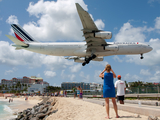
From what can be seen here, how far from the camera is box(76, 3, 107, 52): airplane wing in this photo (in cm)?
2116

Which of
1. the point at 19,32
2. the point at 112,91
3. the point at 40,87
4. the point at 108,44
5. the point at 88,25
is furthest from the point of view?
the point at 40,87

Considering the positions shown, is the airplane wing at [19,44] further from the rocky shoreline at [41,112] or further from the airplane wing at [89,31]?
the airplane wing at [89,31]

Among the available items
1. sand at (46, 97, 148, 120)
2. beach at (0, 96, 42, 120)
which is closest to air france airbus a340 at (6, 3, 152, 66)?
beach at (0, 96, 42, 120)

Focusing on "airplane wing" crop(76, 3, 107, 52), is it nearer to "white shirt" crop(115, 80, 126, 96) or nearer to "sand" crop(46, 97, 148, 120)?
"sand" crop(46, 97, 148, 120)

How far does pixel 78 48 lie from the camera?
27.1m

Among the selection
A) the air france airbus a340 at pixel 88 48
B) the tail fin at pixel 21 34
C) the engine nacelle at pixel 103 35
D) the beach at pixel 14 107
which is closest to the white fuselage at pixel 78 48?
the air france airbus a340 at pixel 88 48

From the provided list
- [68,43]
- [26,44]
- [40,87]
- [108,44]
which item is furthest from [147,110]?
[40,87]

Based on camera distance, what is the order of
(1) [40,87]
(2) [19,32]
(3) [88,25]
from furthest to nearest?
(1) [40,87] < (2) [19,32] < (3) [88,25]

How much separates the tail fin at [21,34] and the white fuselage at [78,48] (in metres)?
2.93

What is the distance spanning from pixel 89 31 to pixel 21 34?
597 inches

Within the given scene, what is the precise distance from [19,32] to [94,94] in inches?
801

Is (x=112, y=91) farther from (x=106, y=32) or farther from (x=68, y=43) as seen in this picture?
(x=68, y=43)

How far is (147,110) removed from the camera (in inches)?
253

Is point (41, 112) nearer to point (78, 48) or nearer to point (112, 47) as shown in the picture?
point (78, 48)
